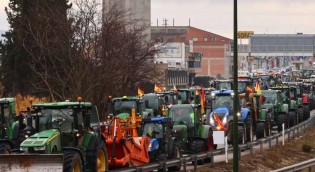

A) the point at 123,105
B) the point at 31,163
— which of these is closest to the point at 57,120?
the point at 31,163

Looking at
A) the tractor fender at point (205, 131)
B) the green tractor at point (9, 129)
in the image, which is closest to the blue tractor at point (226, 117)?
the tractor fender at point (205, 131)

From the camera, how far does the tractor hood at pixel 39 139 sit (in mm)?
21311

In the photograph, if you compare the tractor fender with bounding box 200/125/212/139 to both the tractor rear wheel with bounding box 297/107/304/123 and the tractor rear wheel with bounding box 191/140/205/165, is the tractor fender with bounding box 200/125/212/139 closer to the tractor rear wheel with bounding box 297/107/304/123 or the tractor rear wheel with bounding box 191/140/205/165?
the tractor rear wheel with bounding box 191/140/205/165

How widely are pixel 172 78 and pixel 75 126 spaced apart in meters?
100

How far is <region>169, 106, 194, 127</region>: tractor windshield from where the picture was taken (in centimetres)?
3241

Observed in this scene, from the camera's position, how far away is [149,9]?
102 m

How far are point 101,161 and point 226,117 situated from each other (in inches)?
531

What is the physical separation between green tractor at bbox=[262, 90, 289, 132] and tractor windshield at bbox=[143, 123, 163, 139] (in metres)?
18.7

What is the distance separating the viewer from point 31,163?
2039 centimetres

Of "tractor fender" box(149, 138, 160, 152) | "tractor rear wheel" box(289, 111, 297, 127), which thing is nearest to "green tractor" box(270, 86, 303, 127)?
"tractor rear wheel" box(289, 111, 297, 127)

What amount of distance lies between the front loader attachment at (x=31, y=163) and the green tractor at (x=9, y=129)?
9.32 ft

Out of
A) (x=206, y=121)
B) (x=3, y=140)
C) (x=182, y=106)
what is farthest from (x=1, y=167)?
(x=206, y=121)

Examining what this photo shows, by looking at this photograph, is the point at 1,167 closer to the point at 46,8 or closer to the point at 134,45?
the point at 46,8

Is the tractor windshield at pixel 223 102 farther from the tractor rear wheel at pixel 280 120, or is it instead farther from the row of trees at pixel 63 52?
the row of trees at pixel 63 52
